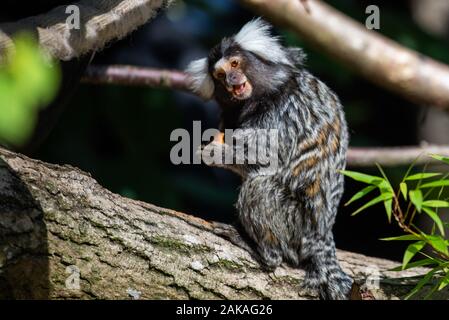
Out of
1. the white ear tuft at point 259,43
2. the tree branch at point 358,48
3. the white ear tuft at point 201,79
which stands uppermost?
the white ear tuft at point 259,43

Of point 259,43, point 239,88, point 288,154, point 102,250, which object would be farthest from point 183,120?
point 102,250

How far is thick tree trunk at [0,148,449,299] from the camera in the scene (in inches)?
97.6

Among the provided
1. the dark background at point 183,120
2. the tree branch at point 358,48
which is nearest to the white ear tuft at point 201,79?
the dark background at point 183,120

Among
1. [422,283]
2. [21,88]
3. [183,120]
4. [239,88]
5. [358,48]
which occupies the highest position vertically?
[183,120]

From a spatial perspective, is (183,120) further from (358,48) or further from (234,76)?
(358,48)

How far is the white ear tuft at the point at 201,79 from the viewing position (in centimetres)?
391

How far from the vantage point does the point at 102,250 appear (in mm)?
2623

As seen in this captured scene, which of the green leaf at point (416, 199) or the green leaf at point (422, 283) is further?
the green leaf at point (422, 283)

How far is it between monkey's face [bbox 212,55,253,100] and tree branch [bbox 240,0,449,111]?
1.19 metres

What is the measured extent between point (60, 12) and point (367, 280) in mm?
1697

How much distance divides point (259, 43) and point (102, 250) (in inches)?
64.8

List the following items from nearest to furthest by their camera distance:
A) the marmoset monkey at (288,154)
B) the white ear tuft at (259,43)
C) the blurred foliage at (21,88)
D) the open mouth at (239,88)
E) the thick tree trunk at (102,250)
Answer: the blurred foliage at (21,88), the thick tree trunk at (102,250), the marmoset monkey at (288,154), the open mouth at (239,88), the white ear tuft at (259,43)

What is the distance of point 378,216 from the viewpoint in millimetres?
6645

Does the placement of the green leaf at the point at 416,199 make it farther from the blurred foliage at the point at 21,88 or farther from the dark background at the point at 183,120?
the dark background at the point at 183,120
